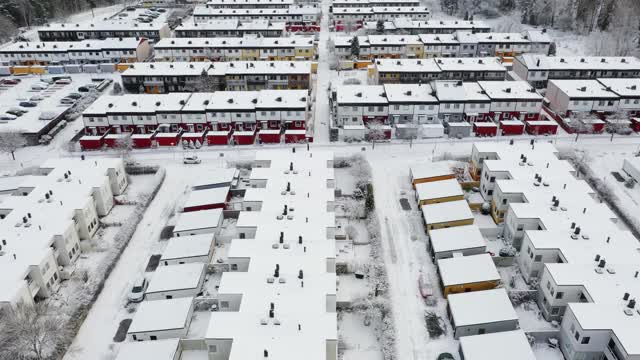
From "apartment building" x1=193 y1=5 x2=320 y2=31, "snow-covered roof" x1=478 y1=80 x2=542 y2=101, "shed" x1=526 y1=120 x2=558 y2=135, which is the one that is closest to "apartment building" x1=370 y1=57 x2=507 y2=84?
"snow-covered roof" x1=478 y1=80 x2=542 y2=101

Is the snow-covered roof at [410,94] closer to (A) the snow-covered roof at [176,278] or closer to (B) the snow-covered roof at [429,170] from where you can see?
(B) the snow-covered roof at [429,170]

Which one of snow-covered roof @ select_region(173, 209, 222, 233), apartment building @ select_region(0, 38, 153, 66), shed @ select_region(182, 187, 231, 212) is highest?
apartment building @ select_region(0, 38, 153, 66)

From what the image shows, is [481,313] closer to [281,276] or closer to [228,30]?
[281,276]

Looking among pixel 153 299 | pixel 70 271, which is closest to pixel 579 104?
pixel 153 299

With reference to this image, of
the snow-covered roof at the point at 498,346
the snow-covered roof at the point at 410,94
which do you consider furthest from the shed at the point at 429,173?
the snow-covered roof at the point at 498,346

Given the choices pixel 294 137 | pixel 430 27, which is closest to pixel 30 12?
pixel 294 137

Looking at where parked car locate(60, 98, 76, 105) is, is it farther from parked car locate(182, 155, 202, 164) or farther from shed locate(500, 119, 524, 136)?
shed locate(500, 119, 524, 136)
